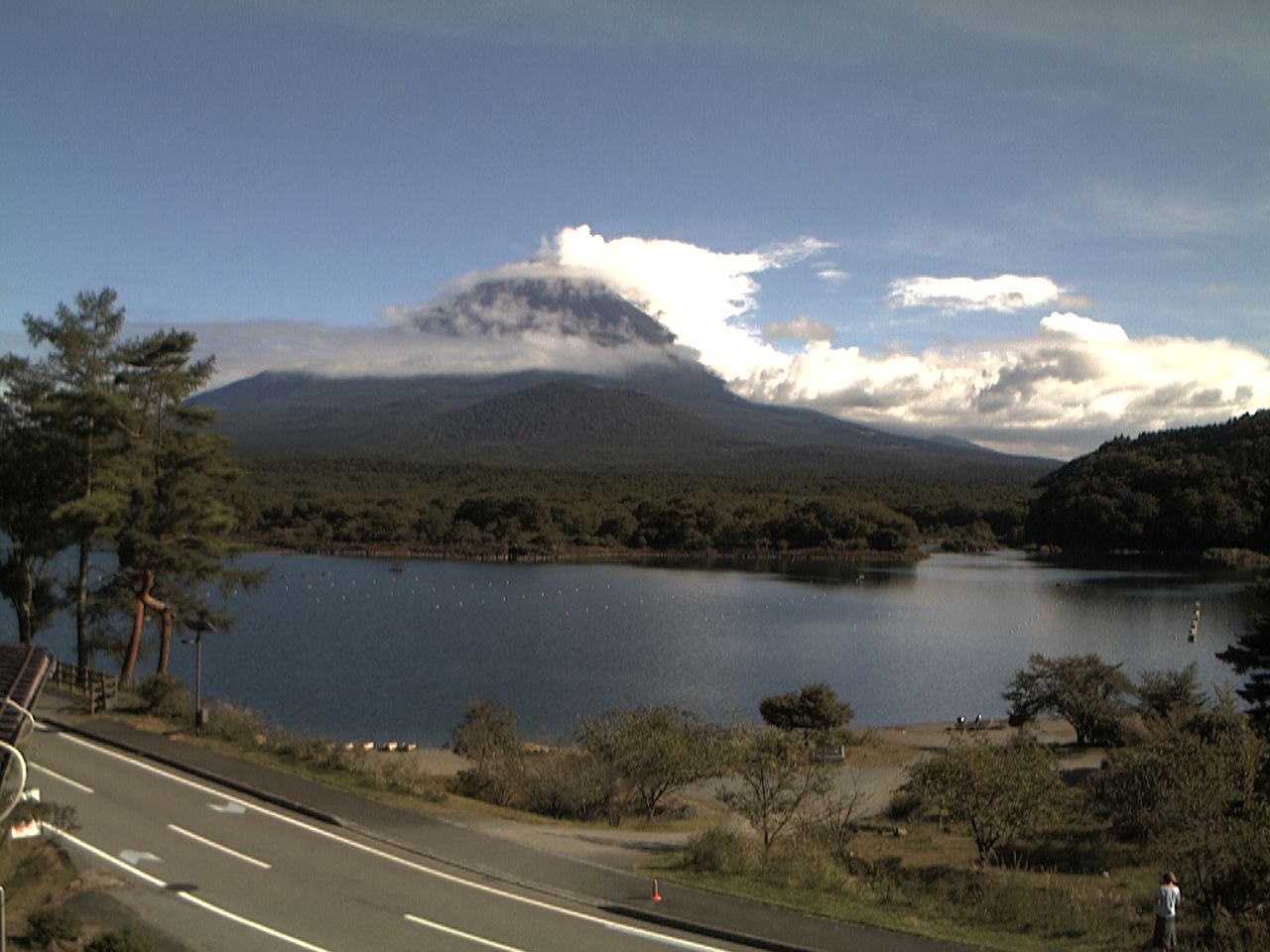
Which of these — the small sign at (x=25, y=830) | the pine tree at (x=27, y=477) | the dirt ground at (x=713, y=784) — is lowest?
the dirt ground at (x=713, y=784)

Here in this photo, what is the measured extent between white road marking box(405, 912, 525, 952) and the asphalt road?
0.02 meters

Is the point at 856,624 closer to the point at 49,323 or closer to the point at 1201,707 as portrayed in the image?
the point at 1201,707

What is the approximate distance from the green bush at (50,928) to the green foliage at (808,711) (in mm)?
22999

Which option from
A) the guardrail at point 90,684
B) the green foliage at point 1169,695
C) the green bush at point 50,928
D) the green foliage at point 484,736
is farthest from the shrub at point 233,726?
the green foliage at point 1169,695

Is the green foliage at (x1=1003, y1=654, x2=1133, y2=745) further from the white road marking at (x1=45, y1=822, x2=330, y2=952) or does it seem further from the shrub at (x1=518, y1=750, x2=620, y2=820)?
the white road marking at (x1=45, y1=822, x2=330, y2=952)

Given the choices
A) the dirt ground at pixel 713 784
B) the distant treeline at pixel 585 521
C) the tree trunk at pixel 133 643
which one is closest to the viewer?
the dirt ground at pixel 713 784

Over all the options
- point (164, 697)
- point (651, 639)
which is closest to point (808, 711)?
point (164, 697)

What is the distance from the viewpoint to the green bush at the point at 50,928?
28.5 ft

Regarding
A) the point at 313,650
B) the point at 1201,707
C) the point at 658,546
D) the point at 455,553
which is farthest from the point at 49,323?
the point at 658,546

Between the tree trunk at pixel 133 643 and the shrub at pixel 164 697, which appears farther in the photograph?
the tree trunk at pixel 133 643

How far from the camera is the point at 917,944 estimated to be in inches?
398

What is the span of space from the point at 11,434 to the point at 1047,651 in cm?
4231

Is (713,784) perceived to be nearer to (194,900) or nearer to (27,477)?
(194,900)

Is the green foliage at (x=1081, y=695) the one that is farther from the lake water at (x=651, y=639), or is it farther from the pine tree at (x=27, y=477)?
the pine tree at (x=27, y=477)
